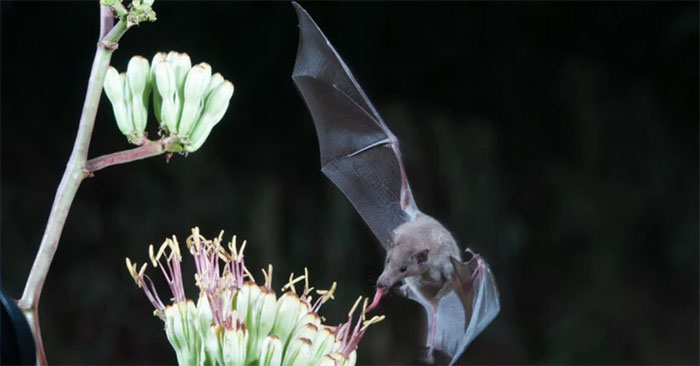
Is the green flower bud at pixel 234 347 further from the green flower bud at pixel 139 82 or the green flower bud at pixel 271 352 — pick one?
the green flower bud at pixel 139 82

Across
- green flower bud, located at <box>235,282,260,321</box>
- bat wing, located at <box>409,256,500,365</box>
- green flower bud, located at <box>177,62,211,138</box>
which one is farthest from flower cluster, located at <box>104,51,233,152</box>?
bat wing, located at <box>409,256,500,365</box>

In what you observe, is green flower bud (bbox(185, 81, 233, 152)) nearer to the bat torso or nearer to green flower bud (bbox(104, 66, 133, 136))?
green flower bud (bbox(104, 66, 133, 136))

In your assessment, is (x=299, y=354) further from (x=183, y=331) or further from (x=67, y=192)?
(x=67, y=192)

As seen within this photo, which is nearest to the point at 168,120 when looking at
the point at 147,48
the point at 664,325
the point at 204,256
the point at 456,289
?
the point at 204,256

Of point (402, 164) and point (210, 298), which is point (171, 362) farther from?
point (210, 298)

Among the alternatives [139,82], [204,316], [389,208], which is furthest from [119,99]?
[389,208]

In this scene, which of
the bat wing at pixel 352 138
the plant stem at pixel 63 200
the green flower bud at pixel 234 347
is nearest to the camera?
the plant stem at pixel 63 200

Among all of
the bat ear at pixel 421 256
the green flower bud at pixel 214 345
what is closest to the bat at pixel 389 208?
the bat ear at pixel 421 256
